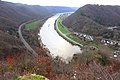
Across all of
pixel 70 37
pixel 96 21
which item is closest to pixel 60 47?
pixel 70 37

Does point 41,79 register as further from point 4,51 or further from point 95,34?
point 95,34

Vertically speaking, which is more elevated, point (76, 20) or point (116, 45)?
point (116, 45)

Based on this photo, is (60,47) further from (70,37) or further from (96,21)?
(96,21)

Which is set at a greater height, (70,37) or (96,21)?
(70,37)

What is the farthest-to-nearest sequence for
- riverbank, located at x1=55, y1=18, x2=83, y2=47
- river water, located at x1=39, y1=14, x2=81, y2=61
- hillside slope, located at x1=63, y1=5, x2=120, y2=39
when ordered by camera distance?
hillside slope, located at x1=63, y1=5, x2=120, y2=39, riverbank, located at x1=55, y1=18, x2=83, y2=47, river water, located at x1=39, y1=14, x2=81, y2=61

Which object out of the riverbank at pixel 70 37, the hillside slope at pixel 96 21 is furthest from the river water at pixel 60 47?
the hillside slope at pixel 96 21

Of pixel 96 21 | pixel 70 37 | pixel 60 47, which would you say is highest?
pixel 60 47

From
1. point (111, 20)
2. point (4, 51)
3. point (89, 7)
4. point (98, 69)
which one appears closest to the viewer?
point (98, 69)

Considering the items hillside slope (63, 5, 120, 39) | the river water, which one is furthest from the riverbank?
hillside slope (63, 5, 120, 39)

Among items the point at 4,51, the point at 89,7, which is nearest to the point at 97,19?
the point at 89,7

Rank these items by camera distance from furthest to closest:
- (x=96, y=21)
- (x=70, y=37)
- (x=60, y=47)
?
(x=96, y=21), (x=70, y=37), (x=60, y=47)

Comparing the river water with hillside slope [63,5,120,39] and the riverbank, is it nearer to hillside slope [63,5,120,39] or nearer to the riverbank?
the riverbank
